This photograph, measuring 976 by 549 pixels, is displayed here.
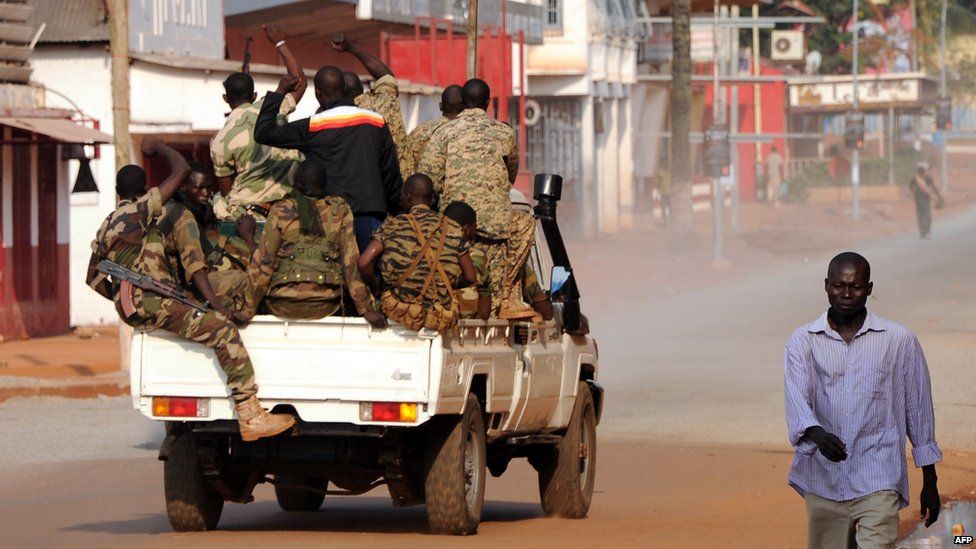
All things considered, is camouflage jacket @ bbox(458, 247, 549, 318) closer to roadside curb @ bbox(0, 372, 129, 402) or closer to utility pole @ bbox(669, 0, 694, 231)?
roadside curb @ bbox(0, 372, 129, 402)

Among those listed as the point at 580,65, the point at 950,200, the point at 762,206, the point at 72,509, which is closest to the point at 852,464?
the point at 72,509

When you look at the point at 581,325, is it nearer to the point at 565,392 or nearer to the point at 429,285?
the point at 565,392

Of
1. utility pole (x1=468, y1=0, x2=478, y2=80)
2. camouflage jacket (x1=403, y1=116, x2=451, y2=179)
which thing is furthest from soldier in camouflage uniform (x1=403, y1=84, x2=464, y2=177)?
utility pole (x1=468, y1=0, x2=478, y2=80)

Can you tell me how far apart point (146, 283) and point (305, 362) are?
103 centimetres

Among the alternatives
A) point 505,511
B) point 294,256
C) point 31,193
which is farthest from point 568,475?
point 31,193

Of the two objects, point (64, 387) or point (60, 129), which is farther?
point (60, 129)

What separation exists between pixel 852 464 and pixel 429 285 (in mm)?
3155

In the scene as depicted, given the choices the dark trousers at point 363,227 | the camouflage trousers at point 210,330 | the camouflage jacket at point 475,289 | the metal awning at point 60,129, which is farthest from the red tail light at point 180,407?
the metal awning at point 60,129

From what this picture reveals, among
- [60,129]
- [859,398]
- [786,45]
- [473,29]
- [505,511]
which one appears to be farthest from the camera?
[786,45]

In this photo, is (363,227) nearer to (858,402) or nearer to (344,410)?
(344,410)

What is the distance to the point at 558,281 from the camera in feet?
36.5

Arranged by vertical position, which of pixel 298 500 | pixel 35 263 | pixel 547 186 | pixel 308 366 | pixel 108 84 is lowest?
pixel 298 500

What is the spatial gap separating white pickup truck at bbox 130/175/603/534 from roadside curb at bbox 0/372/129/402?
887 cm

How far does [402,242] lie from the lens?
979 centimetres
